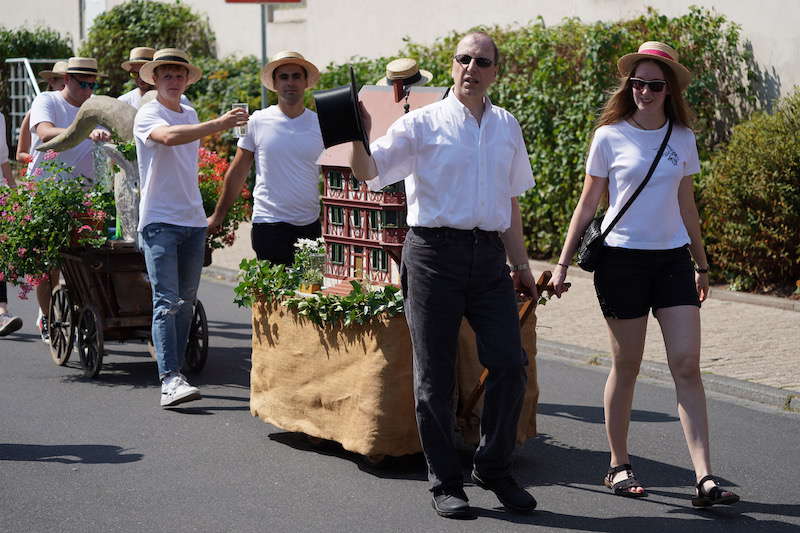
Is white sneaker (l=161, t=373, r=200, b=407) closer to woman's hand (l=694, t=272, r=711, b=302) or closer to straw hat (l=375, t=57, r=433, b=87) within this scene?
straw hat (l=375, t=57, r=433, b=87)

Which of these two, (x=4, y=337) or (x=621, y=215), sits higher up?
(x=621, y=215)

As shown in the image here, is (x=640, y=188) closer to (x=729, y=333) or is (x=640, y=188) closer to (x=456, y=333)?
(x=456, y=333)

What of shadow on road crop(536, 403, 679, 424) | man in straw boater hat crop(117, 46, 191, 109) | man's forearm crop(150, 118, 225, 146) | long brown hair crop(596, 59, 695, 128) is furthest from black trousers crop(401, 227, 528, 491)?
man in straw boater hat crop(117, 46, 191, 109)

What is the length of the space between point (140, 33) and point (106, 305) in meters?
15.8

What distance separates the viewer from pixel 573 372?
8938 millimetres

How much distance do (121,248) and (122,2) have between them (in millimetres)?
17760

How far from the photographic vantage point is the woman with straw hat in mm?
5637

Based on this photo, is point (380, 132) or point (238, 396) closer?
point (380, 132)

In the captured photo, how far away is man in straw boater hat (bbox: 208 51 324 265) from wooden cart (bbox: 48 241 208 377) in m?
1.09

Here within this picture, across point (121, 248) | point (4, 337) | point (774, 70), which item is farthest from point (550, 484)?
point (774, 70)

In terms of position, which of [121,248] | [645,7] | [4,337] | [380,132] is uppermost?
[645,7]

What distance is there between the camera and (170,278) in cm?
770

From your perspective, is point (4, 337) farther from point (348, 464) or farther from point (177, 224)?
point (348, 464)

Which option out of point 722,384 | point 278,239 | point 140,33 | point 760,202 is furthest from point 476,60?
point 140,33
